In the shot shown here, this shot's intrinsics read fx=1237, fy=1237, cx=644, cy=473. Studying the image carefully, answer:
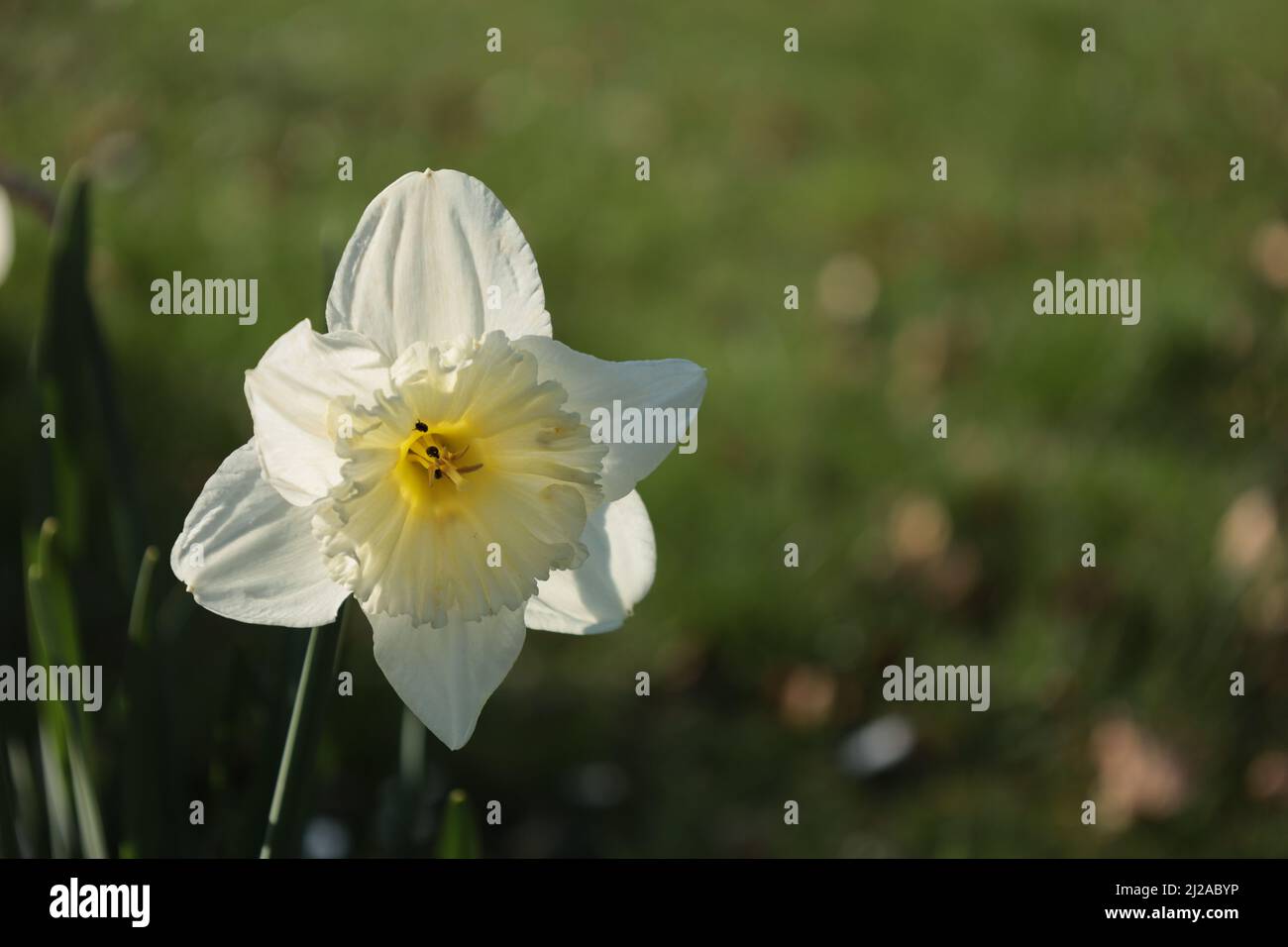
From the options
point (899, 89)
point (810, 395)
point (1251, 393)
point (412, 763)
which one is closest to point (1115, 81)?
point (899, 89)

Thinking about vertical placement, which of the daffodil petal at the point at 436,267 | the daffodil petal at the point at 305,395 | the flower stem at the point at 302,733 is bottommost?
the flower stem at the point at 302,733

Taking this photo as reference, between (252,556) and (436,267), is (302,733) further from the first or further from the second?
(436,267)

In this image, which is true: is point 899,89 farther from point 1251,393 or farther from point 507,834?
point 507,834

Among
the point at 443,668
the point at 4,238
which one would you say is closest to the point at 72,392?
the point at 4,238

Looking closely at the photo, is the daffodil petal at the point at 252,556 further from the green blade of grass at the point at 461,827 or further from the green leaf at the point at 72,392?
the green leaf at the point at 72,392

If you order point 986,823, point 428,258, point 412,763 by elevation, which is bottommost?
point 986,823

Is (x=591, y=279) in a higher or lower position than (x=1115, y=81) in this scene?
lower

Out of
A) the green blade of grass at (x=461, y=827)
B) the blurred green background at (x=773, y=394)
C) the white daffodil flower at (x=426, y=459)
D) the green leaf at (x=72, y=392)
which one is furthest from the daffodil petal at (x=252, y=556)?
the green leaf at (x=72, y=392)
